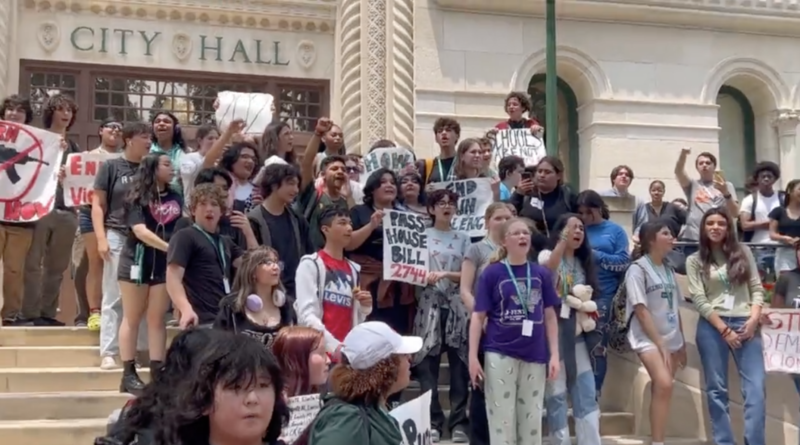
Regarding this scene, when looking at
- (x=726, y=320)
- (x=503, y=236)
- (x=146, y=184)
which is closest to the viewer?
(x=503, y=236)

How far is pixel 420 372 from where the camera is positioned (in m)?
7.17

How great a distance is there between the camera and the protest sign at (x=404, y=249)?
720cm

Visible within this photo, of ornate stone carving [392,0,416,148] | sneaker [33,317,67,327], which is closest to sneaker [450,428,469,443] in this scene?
sneaker [33,317,67,327]

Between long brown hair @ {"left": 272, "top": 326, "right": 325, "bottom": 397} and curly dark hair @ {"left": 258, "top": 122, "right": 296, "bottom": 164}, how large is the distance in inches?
182

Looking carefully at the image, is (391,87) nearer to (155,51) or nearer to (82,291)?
(155,51)

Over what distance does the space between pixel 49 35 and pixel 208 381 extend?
500 inches

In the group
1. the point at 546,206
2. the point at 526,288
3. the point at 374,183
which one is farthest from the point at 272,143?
the point at 526,288

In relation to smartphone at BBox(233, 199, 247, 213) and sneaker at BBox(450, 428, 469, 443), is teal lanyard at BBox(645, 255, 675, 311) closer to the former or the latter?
sneaker at BBox(450, 428, 469, 443)

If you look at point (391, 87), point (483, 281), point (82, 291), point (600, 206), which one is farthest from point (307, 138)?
point (483, 281)

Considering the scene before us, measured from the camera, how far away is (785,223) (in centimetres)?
914

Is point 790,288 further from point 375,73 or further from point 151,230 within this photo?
point 375,73

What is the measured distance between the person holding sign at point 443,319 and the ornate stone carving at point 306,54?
7.75m

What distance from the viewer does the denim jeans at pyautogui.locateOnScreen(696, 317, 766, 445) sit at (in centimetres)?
725

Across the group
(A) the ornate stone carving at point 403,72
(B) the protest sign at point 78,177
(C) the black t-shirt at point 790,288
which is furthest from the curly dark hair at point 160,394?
(A) the ornate stone carving at point 403,72
